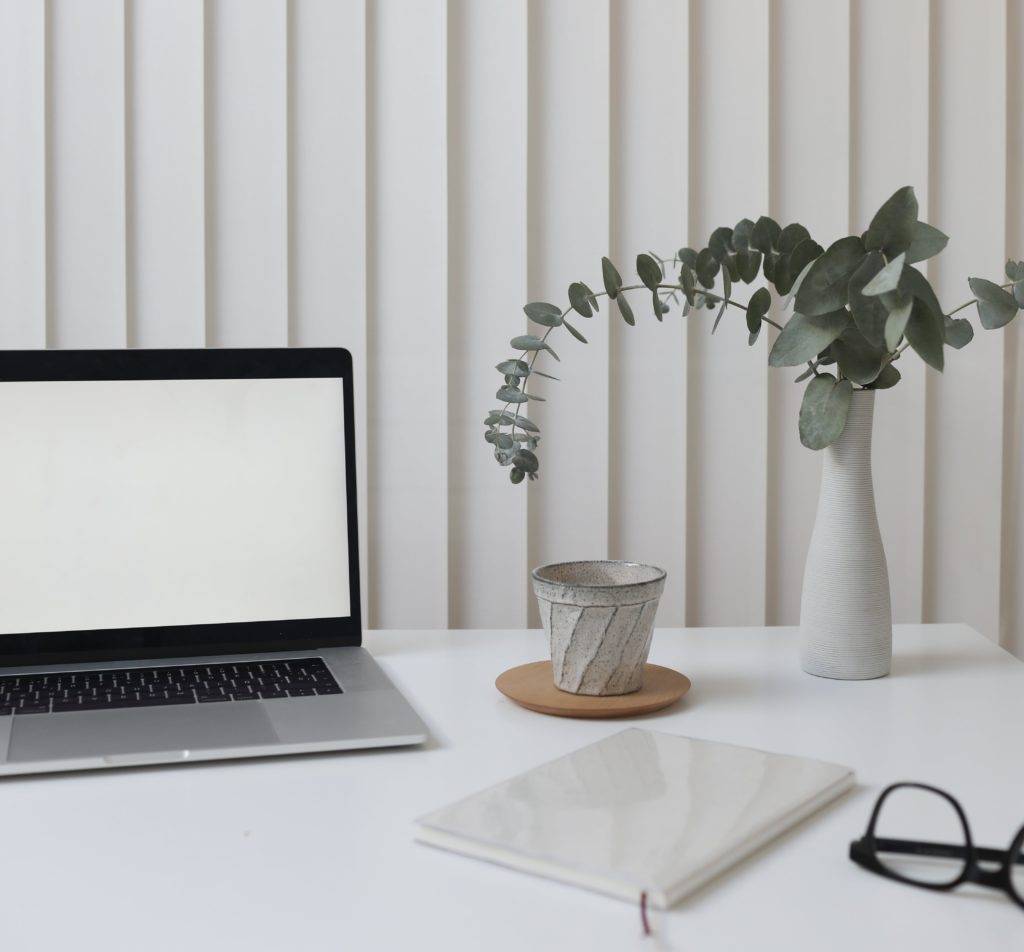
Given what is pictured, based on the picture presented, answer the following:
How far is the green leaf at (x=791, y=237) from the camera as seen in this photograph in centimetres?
93

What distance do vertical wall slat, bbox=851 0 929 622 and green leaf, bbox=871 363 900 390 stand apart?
0.51 metres

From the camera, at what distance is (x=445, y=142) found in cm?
135

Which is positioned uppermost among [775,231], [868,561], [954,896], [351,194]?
[351,194]

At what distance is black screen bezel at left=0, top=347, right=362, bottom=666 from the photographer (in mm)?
925

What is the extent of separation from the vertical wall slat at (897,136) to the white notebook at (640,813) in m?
0.83

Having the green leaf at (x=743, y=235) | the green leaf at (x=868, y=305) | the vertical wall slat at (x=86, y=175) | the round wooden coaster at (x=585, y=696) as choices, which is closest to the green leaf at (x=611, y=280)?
the green leaf at (x=743, y=235)

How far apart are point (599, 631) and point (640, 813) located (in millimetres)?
242

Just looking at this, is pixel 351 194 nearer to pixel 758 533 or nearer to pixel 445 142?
pixel 445 142

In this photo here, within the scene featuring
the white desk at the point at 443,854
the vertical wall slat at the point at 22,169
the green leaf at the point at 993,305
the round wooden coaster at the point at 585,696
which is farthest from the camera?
the vertical wall slat at the point at 22,169

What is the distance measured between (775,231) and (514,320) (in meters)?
0.49

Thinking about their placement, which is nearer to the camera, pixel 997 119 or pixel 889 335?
pixel 889 335

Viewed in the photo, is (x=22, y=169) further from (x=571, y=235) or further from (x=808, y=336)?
(x=808, y=336)

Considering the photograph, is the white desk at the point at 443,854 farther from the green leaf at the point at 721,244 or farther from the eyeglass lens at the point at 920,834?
the green leaf at the point at 721,244

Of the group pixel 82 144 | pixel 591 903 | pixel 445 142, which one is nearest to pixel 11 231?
pixel 82 144
